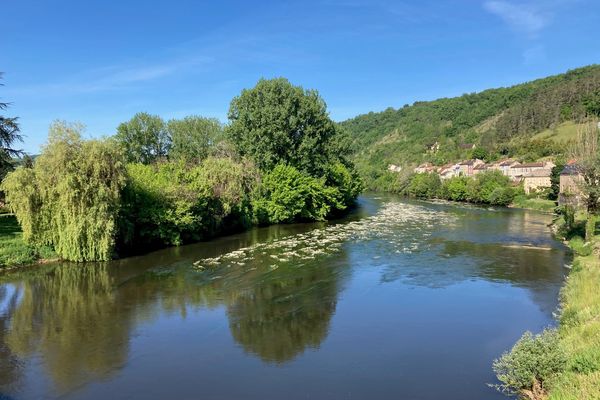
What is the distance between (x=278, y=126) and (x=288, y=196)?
26.9 ft

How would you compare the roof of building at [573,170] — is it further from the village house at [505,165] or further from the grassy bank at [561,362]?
the village house at [505,165]

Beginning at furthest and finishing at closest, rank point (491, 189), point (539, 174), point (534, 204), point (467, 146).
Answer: point (467, 146)
point (539, 174)
point (491, 189)
point (534, 204)

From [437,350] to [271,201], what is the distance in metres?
34.3

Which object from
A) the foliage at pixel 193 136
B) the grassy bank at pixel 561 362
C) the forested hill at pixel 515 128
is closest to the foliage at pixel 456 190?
the forested hill at pixel 515 128

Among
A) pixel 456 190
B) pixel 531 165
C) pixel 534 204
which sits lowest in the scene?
pixel 534 204

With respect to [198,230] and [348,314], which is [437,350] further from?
[198,230]

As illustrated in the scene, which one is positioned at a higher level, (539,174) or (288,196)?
(539,174)

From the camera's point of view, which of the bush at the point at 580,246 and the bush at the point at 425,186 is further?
the bush at the point at 425,186

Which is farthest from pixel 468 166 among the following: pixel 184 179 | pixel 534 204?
pixel 184 179

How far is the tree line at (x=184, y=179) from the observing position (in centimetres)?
3005

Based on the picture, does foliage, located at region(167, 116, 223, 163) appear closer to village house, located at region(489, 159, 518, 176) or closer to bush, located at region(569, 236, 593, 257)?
bush, located at region(569, 236, 593, 257)

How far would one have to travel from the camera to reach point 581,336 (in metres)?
14.0

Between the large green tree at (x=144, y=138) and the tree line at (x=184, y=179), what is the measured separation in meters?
0.13

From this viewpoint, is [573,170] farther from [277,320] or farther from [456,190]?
[277,320]
